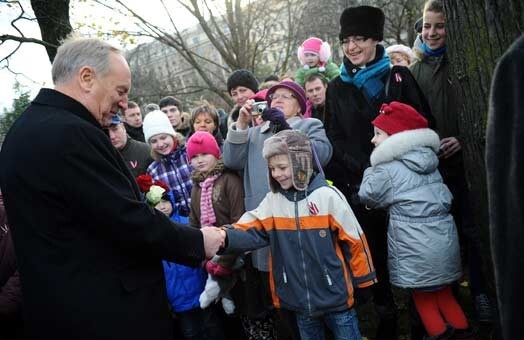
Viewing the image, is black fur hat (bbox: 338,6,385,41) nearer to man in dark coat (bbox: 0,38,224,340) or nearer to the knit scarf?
the knit scarf

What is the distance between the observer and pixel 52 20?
215 inches

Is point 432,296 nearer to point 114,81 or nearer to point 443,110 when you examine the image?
point 443,110

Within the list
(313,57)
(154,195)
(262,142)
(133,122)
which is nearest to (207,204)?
(154,195)

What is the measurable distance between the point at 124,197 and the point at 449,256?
6.81 feet

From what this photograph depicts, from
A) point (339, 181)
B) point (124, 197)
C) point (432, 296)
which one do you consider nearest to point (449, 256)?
A: point (432, 296)

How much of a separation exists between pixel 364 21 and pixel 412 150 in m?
1.08

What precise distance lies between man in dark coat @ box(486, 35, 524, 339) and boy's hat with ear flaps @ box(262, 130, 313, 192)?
5.16 ft

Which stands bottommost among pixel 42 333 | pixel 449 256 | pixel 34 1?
pixel 449 256

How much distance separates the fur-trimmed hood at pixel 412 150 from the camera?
2.54m

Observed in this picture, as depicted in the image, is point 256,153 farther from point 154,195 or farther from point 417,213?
point 417,213

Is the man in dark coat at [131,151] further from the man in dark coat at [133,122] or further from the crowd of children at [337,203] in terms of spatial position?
the man in dark coat at [133,122]

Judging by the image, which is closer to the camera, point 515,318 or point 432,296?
point 515,318

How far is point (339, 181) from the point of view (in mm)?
3357

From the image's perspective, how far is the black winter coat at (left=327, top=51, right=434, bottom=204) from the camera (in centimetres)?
281
